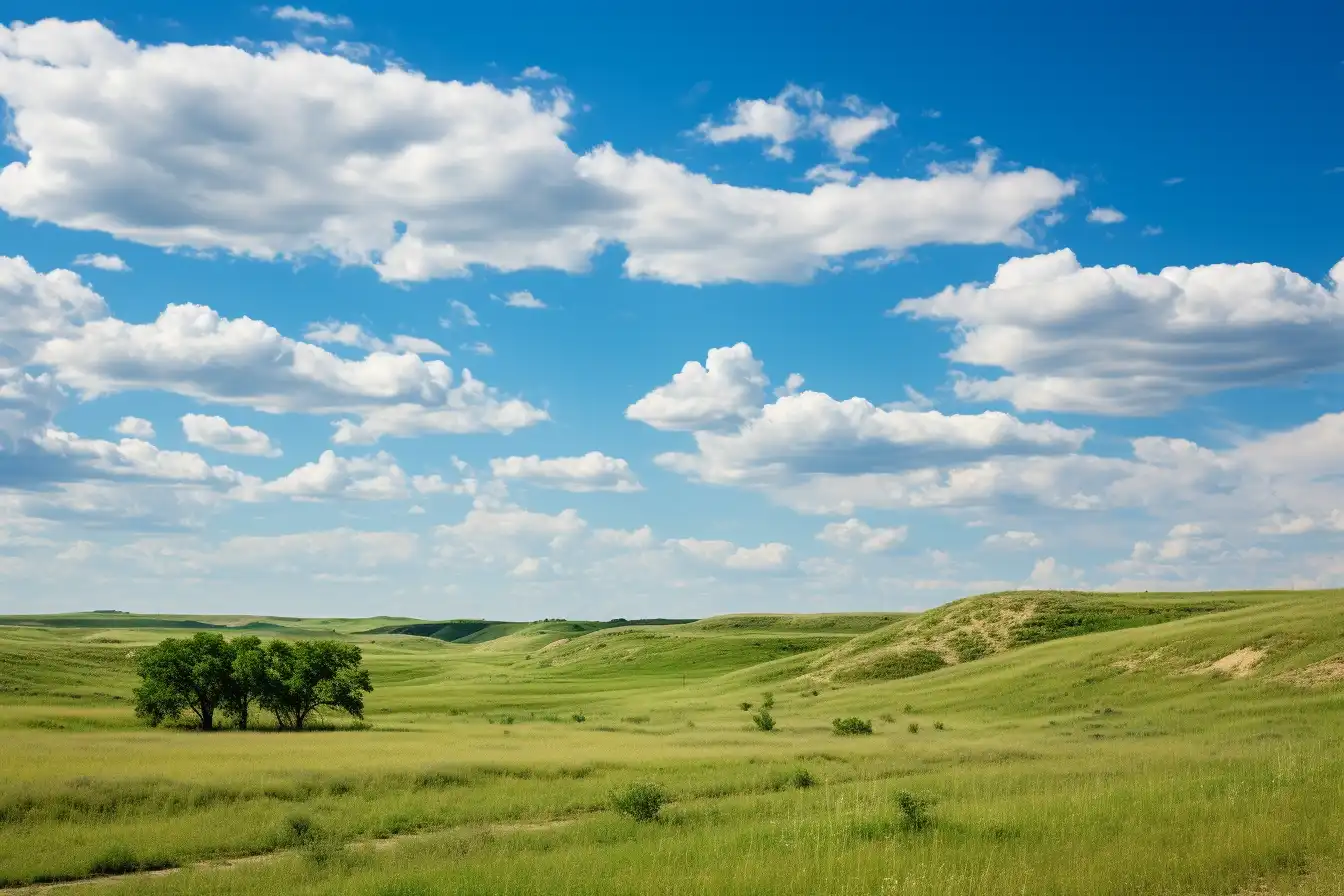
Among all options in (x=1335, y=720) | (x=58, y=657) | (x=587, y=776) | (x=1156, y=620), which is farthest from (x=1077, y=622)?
(x=58, y=657)

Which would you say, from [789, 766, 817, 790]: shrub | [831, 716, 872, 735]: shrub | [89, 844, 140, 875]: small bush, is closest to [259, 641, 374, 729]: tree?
[831, 716, 872, 735]: shrub

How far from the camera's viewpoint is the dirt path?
19703mm

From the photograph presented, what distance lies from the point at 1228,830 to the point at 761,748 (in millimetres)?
28516

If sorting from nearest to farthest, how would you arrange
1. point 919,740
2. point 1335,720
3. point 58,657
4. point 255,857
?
1. point 255,857
2. point 1335,720
3. point 919,740
4. point 58,657

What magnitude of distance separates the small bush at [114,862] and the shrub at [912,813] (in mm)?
15780

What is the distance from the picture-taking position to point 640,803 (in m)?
24.7

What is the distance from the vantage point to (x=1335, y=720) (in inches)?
1658

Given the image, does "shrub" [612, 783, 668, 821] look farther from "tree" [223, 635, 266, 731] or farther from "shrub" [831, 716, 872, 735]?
"tree" [223, 635, 266, 731]

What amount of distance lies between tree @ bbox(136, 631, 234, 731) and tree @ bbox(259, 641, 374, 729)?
8.98 feet

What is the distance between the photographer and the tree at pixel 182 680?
201 ft

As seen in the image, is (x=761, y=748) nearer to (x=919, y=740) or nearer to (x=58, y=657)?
(x=919, y=740)

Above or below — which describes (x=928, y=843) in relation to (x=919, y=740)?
above

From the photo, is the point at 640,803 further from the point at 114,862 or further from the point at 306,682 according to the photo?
the point at 306,682

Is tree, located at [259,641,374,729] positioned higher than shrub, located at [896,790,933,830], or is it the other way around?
shrub, located at [896,790,933,830]
